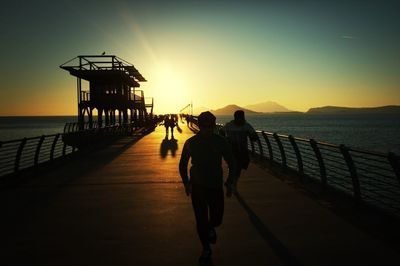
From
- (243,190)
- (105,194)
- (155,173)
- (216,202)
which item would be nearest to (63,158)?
(155,173)

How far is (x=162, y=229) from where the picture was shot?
6395 mm

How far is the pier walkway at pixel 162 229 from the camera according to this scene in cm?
507

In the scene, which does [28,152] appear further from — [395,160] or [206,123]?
[395,160]

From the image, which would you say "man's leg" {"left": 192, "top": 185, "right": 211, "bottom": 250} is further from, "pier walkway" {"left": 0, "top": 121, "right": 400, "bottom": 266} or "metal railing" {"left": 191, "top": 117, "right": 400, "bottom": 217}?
"metal railing" {"left": 191, "top": 117, "right": 400, "bottom": 217}

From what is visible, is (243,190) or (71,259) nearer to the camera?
(71,259)

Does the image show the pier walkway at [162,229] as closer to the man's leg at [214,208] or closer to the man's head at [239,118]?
the man's leg at [214,208]

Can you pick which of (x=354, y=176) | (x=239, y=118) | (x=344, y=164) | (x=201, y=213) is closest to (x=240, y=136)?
(x=239, y=118)

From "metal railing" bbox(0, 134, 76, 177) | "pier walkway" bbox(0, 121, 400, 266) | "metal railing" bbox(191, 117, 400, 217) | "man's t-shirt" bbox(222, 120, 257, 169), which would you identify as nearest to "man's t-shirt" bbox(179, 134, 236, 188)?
"pier walkway" bbox(0, 121, 400, 266)

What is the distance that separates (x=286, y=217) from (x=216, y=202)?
7.72ft

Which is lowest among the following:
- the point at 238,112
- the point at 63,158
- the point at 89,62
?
the point at 63,158

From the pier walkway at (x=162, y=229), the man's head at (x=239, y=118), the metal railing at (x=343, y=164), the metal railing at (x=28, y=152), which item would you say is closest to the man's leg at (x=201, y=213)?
the pier walkway at (x=162, y=229)

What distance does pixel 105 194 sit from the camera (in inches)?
371

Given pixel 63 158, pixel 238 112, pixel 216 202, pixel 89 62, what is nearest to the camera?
pixel 216 202

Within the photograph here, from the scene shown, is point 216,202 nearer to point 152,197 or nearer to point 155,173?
point 152,197
